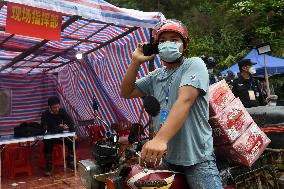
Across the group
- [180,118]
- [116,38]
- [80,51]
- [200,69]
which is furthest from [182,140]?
[80,51]

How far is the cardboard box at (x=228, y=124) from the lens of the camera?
2814 mm

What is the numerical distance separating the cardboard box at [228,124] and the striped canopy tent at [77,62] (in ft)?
8.77

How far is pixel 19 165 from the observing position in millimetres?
7047

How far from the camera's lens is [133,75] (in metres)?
2.36

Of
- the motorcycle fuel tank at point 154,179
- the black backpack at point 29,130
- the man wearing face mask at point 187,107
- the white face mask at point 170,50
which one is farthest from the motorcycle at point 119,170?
the black backpack at point 29,130

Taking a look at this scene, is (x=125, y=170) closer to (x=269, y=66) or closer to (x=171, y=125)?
(x=171, y=125)

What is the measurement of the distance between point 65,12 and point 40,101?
23.5ft

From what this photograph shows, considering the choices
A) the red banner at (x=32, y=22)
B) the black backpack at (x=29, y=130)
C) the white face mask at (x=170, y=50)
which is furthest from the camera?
the black backpack at (x=29, y=130)

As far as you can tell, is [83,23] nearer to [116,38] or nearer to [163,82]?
[116,38]

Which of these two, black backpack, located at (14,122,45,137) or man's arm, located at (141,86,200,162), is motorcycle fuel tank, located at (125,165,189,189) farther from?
black backpack, located at (14,122,45,137)

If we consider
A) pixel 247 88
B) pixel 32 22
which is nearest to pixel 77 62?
pixel 32 22

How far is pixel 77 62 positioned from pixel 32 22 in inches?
185

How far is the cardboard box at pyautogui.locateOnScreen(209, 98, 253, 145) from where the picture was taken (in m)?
2.81

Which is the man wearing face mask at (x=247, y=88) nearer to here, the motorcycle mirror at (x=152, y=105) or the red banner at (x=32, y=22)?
the red banner at (x=32, y=22)
